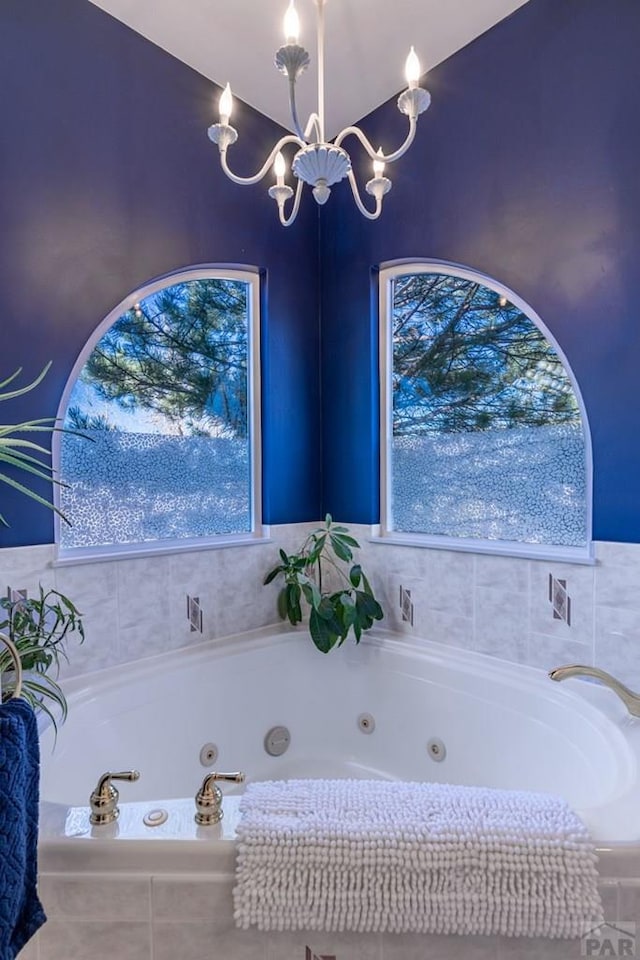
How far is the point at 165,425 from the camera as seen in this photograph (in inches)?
87.3

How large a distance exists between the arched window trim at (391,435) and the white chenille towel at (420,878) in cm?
104

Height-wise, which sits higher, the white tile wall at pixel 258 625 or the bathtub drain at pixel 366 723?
the white tile wall at pixel 258 625

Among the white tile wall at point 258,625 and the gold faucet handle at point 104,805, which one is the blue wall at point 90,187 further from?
the gold faucet handle at point 104,805

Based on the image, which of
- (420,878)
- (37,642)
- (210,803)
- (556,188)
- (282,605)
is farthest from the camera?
(282,605)

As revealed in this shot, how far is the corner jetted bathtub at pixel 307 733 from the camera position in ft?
3.46

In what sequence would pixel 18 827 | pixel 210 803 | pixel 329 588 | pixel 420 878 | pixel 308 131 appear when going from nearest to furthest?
pixel 18 827 < pixel 420 878 < pixel 210 803 < pixel 308 131 < pixel 329 588

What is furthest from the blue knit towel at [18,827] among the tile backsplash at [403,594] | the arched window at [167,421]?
the arched window at [167,421]

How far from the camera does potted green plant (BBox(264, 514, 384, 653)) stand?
2.18 metres

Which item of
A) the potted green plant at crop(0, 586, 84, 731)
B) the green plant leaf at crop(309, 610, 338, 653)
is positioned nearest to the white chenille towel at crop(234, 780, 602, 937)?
the potted green plant at crop(0, 586, 84, 731)

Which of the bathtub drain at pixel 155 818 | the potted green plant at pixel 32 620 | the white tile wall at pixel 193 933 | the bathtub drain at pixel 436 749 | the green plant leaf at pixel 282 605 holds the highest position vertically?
the potted green plant at pixel 32 620

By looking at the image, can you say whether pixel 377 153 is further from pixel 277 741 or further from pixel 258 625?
pixel 277 741

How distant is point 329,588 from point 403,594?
16.8 inches

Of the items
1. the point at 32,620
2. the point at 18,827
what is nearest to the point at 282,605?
the point at 32,620

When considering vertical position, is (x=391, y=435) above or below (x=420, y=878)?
above
